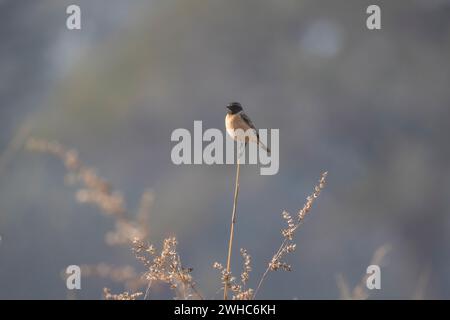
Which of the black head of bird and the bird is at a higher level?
the black head of bird

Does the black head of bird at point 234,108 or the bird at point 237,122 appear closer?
the bird at point 237,122

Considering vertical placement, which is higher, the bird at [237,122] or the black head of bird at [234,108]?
the black head of bird at [234,108]

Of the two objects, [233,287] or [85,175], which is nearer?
[85,175]

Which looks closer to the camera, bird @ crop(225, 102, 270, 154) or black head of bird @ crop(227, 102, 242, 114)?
bird @ crop(225, 102, 270, 154)

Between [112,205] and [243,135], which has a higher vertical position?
[243,135]
